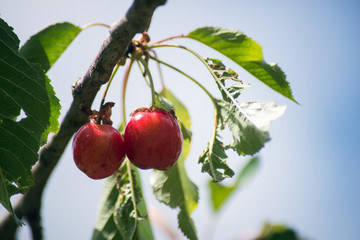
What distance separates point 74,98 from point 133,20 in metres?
0.52

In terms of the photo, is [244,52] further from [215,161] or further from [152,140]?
[152,140]

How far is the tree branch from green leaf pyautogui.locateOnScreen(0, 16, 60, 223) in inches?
6.7

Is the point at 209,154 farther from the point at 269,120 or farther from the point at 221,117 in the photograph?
the point at 269,120

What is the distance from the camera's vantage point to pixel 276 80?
1978 mm

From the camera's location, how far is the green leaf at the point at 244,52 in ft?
6.46

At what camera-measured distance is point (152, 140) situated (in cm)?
170

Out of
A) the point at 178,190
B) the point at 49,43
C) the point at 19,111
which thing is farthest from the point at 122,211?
the point at 49,43

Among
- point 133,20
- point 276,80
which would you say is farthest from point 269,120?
point 133,20

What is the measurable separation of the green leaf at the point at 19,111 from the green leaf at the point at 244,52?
2.79ft

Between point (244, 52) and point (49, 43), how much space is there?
1107 millimetres

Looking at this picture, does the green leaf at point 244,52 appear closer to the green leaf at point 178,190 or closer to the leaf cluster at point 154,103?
the leaf cluster at point 154,103

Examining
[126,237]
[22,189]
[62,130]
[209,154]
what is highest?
[209,154]

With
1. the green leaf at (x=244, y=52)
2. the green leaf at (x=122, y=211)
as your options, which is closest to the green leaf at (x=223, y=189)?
the green leaf at (x=122, y=211)

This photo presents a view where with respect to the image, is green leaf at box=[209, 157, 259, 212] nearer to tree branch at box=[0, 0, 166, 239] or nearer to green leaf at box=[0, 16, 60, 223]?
tree branch at box=[0, 0, 166, 239]
